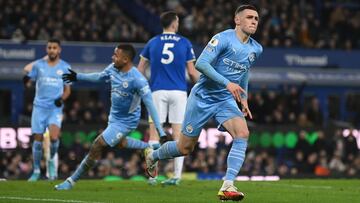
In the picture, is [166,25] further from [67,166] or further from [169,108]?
[67,166]

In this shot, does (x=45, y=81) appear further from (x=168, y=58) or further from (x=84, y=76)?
(x=84, y=76)

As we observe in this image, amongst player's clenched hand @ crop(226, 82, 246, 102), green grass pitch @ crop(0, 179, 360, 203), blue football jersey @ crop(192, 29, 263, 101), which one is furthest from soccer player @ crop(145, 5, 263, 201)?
green grass pitch @ crop(0, 179, 360, 203)

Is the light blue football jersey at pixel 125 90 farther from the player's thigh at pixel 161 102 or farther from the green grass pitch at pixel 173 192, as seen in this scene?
the player's thigh at pixel 161 102

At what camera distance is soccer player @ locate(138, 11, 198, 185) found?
688 inches

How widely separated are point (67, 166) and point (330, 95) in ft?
48.0

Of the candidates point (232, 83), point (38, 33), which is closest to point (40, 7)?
point (38, 33)

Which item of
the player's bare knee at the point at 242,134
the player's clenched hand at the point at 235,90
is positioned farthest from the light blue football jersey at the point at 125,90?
the player's clenched hand at the point at 235,90

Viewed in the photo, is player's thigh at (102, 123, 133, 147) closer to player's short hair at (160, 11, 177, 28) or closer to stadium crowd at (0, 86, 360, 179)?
player's short hair at (160, 11, 177, 28)

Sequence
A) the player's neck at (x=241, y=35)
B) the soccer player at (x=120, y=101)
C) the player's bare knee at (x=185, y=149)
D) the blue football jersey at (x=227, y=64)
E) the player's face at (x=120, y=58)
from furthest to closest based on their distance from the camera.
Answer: the player's face at (x=120, y=58), the soccer player at (x=120, y=101), the player's bare knee at (x=185, y=149), the player's neck at (x=241, y=35), the blue football jersey at (x=227, y=64)

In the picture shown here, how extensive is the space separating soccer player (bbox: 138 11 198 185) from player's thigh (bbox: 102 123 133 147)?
159 cm

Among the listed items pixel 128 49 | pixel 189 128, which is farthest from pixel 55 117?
pixel 189 128

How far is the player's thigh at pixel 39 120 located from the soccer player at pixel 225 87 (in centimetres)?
653

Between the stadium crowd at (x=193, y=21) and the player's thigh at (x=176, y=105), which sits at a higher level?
the stadium crowd at (x=193, y=21)

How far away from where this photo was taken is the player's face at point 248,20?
13414 millimetres
